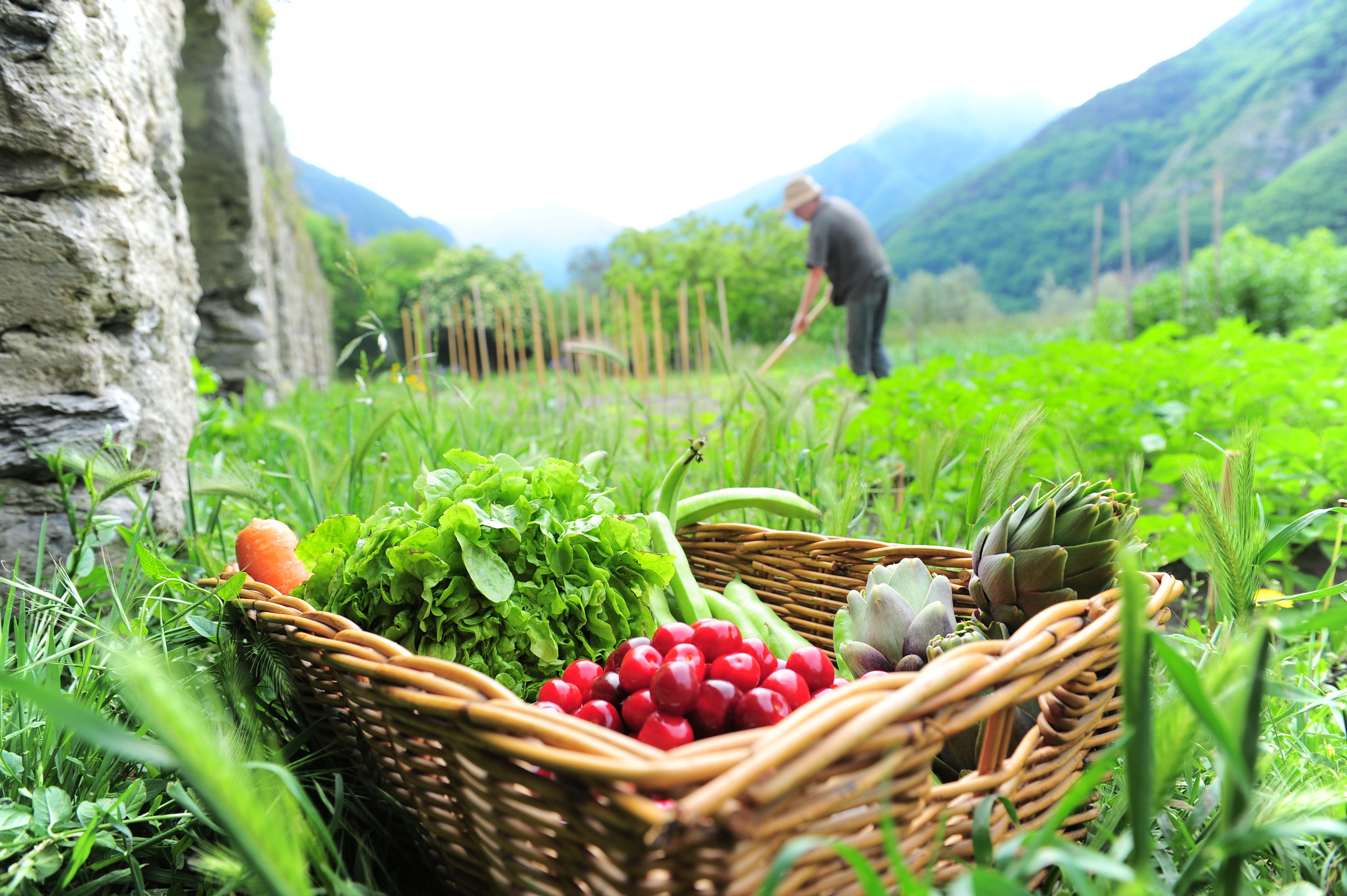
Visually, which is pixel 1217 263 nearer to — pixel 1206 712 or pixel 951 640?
pixel 951 640

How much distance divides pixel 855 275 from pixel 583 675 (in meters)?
5.43

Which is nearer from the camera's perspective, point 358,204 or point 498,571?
point 498,571

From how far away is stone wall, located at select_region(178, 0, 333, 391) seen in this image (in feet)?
11.8

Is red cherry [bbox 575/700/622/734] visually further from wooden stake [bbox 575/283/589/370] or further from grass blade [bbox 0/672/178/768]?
wooden stake [bbox 575/283/589/370]

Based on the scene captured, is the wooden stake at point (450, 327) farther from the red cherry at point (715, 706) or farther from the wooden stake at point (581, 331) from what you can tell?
the red cherry at point (715, 706)

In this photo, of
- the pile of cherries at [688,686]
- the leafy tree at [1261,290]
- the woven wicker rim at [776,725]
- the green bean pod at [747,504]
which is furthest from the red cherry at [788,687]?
the leafy tree at [1261,290]

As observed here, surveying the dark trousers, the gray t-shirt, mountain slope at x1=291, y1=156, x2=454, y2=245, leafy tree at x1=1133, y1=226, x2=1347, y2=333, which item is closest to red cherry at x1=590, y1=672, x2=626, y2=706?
the dark trousers

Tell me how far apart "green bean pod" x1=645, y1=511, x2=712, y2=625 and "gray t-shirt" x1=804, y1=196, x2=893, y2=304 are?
5.02 metres

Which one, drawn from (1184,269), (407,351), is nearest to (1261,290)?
(1184,269)

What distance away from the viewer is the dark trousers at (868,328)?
5.85m

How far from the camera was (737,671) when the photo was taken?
808 mm

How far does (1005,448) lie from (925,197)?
3272 inches

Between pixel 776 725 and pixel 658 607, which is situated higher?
pixel 776 725

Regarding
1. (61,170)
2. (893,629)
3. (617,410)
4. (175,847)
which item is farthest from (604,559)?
(61,170)
